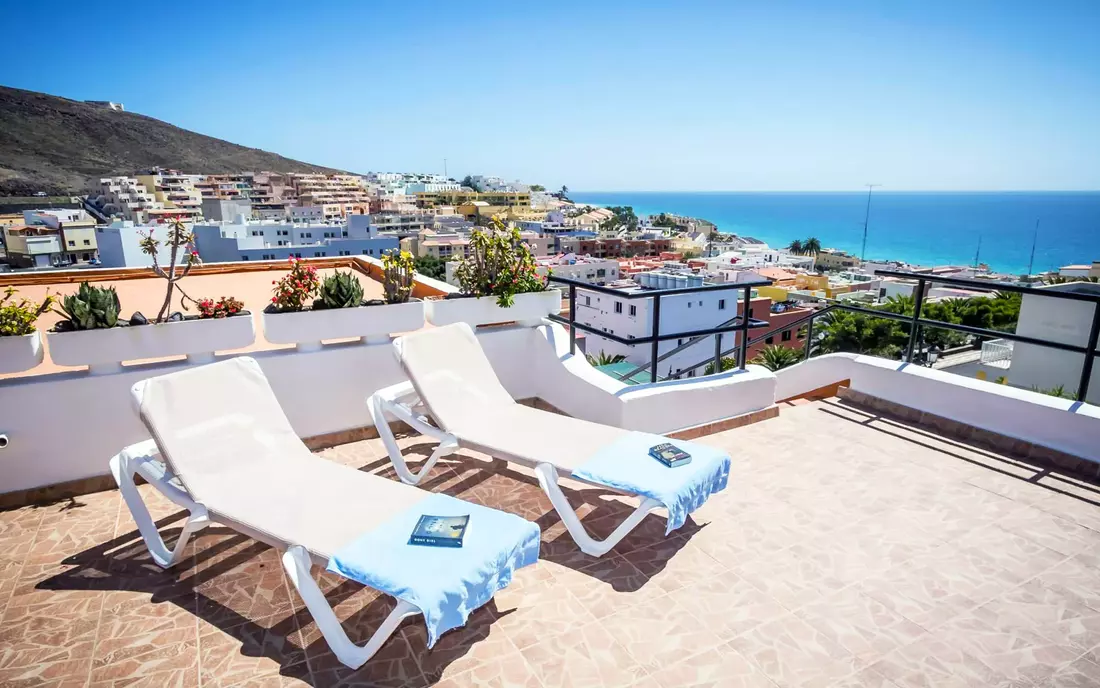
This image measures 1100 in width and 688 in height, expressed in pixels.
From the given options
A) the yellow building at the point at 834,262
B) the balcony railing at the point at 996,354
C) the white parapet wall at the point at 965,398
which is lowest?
the yellow building at the point at 834,262

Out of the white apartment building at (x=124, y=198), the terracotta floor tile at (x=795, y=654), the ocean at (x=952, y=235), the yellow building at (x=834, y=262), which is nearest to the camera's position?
the terracotta floor tile at (x=795, y=654)

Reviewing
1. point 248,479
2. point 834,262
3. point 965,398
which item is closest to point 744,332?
point 965,398

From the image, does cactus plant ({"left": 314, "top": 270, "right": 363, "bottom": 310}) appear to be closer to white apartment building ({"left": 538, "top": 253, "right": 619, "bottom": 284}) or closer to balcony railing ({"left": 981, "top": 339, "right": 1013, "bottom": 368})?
balcony railing ({"left": 981, "top": 339, "right": 1013, "bottom": 368})

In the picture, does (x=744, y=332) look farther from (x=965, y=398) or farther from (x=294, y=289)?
(x=294, y=289)

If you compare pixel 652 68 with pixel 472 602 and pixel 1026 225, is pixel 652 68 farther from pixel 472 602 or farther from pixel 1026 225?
pixel 1026 225

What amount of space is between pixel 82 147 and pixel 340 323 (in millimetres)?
114795

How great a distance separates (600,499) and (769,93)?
191 ft

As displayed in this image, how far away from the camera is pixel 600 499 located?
3.17m

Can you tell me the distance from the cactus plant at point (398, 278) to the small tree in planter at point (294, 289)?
1.63ft

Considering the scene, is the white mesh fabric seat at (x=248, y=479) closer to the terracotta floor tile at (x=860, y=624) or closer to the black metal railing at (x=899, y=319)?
the terracotta floor tile at (x=860, y=624)

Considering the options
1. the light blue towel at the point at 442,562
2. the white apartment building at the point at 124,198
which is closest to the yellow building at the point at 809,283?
the light blue towel at the point at 442,562

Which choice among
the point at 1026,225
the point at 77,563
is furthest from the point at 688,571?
the point at 1026,225

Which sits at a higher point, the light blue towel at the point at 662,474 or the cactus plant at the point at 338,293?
the cactus plant at the point at 338,293

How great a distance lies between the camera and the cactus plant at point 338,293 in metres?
3.70
